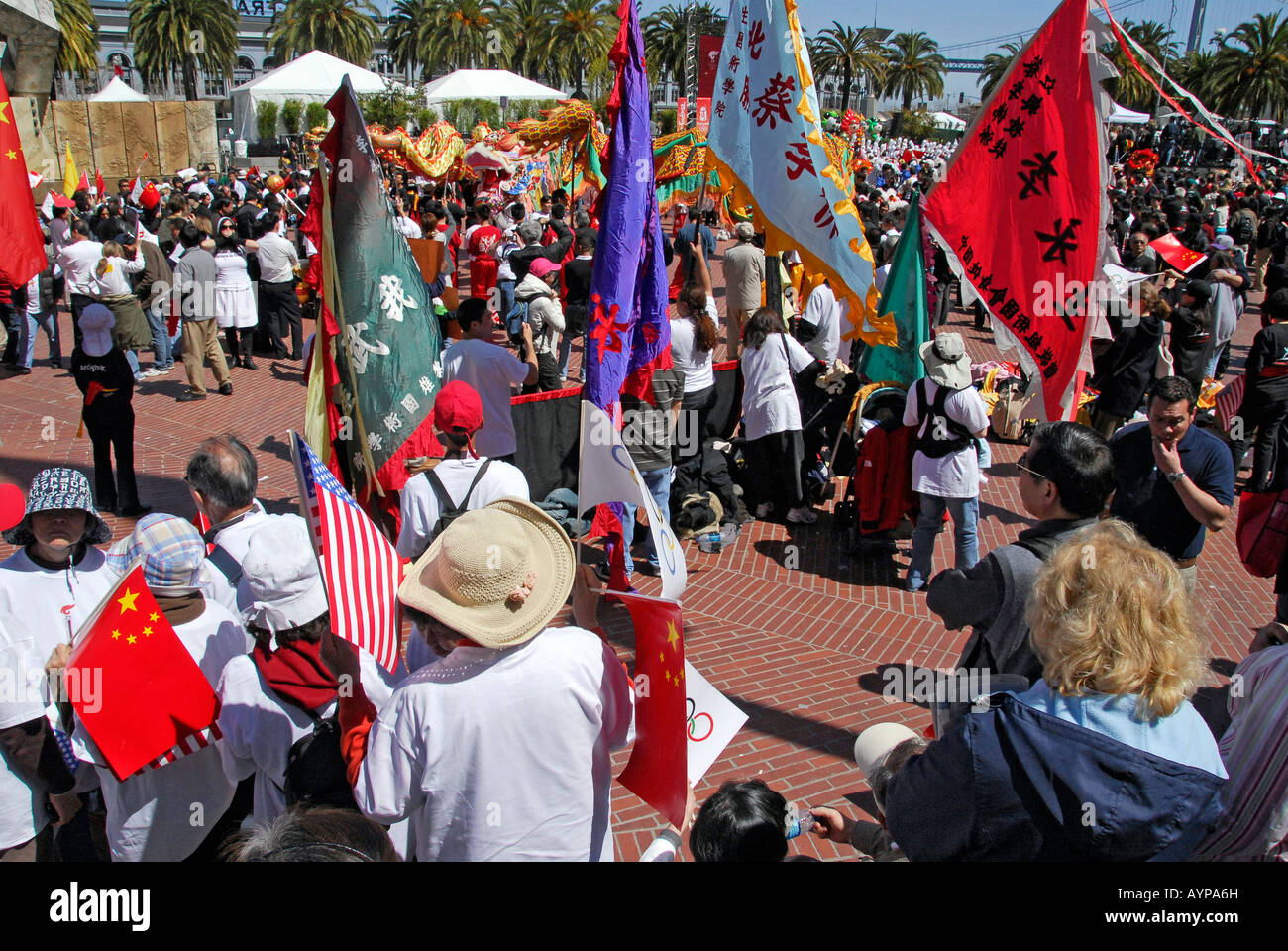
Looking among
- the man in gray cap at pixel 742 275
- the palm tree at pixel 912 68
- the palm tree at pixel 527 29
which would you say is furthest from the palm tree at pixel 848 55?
the man in gray cap at pixel 742 275

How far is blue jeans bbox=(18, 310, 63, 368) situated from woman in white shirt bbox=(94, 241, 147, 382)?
6.07 ft

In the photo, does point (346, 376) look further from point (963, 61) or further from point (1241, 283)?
point (963, 61)

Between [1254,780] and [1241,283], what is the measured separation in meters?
9.08

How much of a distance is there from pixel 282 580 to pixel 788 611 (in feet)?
13.7

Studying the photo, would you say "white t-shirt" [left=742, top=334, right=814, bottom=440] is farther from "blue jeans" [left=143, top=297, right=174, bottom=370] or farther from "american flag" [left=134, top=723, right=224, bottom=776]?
"blue jeans" [left=143, top=297, right=174, bottom=370]

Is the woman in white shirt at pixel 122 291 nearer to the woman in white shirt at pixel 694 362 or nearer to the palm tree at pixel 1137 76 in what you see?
the woman in white shirt at pixel 694 362

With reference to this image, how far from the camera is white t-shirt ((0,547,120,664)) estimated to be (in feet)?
10.0

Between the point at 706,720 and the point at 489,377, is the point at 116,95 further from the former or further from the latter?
the point at 706,720

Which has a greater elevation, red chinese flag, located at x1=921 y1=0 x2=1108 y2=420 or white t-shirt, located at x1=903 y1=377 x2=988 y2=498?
red chinese flag, located at x1=921 y1=0 x2=1108 y2=420

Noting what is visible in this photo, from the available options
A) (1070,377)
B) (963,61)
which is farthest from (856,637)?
(963,61)

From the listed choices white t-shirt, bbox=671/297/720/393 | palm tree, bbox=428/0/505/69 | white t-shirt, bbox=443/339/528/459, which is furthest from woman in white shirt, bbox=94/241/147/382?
palm tree, bbox=428/0/505/69

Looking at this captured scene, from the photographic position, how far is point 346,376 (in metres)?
4.74

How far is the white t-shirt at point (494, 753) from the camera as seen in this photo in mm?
2174

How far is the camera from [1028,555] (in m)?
2.92
